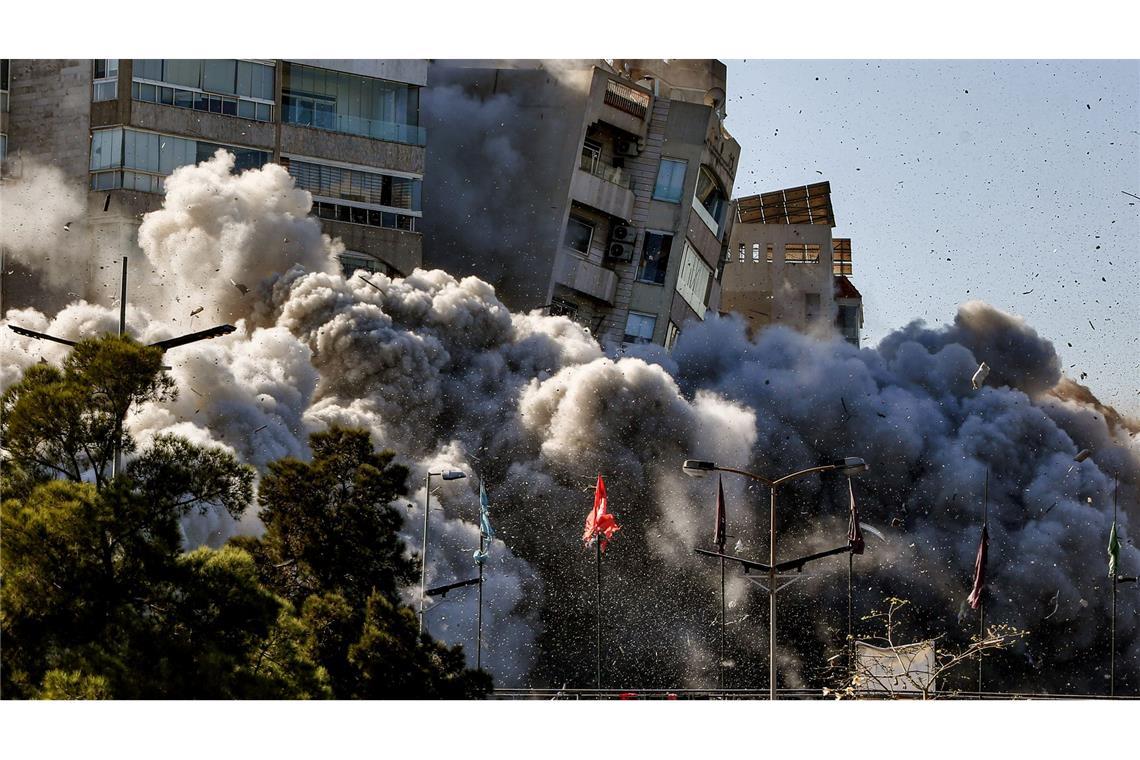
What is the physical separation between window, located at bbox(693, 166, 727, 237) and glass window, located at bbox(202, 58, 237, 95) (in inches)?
360

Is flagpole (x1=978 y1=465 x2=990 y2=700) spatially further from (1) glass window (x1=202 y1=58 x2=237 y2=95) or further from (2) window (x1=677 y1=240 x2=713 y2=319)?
(1) glass window (x1=202 y1=58 x2=237 y2=95)

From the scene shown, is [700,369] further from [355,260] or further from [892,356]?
[355,260]

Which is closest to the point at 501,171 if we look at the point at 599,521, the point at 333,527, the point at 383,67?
the point at 383,67

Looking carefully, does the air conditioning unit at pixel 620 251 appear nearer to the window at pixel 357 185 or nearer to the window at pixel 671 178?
the window at pixel 671 178

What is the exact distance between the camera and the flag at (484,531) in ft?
72.9

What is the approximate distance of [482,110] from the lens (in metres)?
26.6

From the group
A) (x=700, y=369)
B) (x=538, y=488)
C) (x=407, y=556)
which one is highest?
(x=700, y=369)

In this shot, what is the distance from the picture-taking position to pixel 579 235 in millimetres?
27672

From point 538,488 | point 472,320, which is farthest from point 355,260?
point 538,488

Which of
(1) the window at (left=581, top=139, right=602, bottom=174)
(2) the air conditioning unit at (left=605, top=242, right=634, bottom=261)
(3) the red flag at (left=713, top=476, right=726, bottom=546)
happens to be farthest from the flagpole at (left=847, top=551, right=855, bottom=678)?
(1) the window at (left=581, top=139, right=602, bottom=174)

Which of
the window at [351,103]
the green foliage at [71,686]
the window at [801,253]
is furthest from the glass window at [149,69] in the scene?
the window at [801,253]

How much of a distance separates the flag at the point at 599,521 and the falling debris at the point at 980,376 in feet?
25.5

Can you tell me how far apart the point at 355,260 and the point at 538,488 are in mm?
4243
